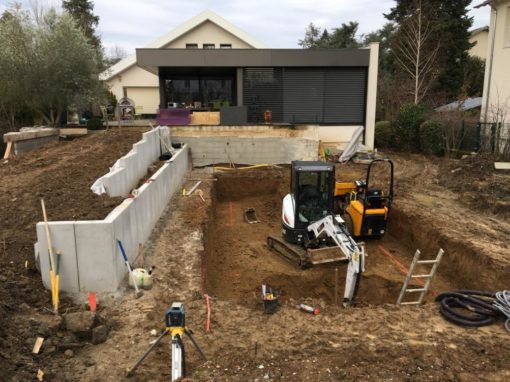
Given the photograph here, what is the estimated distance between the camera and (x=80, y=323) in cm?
578

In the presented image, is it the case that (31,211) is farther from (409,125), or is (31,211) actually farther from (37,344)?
(409,125)

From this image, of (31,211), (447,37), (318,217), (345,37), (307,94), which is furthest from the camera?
(345,37)

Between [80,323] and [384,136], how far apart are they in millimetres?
22208

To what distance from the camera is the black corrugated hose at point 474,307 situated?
6410 mm

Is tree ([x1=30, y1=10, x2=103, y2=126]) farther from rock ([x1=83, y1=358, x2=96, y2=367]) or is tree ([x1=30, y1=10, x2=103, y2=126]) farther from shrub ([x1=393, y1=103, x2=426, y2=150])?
rock ([x1=83, y1=358, x2=96, y2=367])

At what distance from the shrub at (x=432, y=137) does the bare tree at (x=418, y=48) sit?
34.3ft

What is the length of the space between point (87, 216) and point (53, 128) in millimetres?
15258

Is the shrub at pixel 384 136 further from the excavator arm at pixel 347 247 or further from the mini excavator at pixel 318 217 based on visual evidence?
the excavator arm at pixel 347 247

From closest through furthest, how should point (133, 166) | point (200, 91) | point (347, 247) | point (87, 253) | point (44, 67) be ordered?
point (87, 253), point (347, 247), point (133, 166), point (44, 67), point (200, 91)

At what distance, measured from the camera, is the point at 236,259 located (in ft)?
37.4

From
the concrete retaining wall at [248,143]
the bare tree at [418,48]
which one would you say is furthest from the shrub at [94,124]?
the bare tree at [418,48]

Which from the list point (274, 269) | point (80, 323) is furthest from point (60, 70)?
point (80, 323)

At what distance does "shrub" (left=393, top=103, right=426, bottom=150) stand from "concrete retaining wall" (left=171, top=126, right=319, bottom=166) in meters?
5.63

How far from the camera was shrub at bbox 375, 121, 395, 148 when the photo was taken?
24875 millimetres
